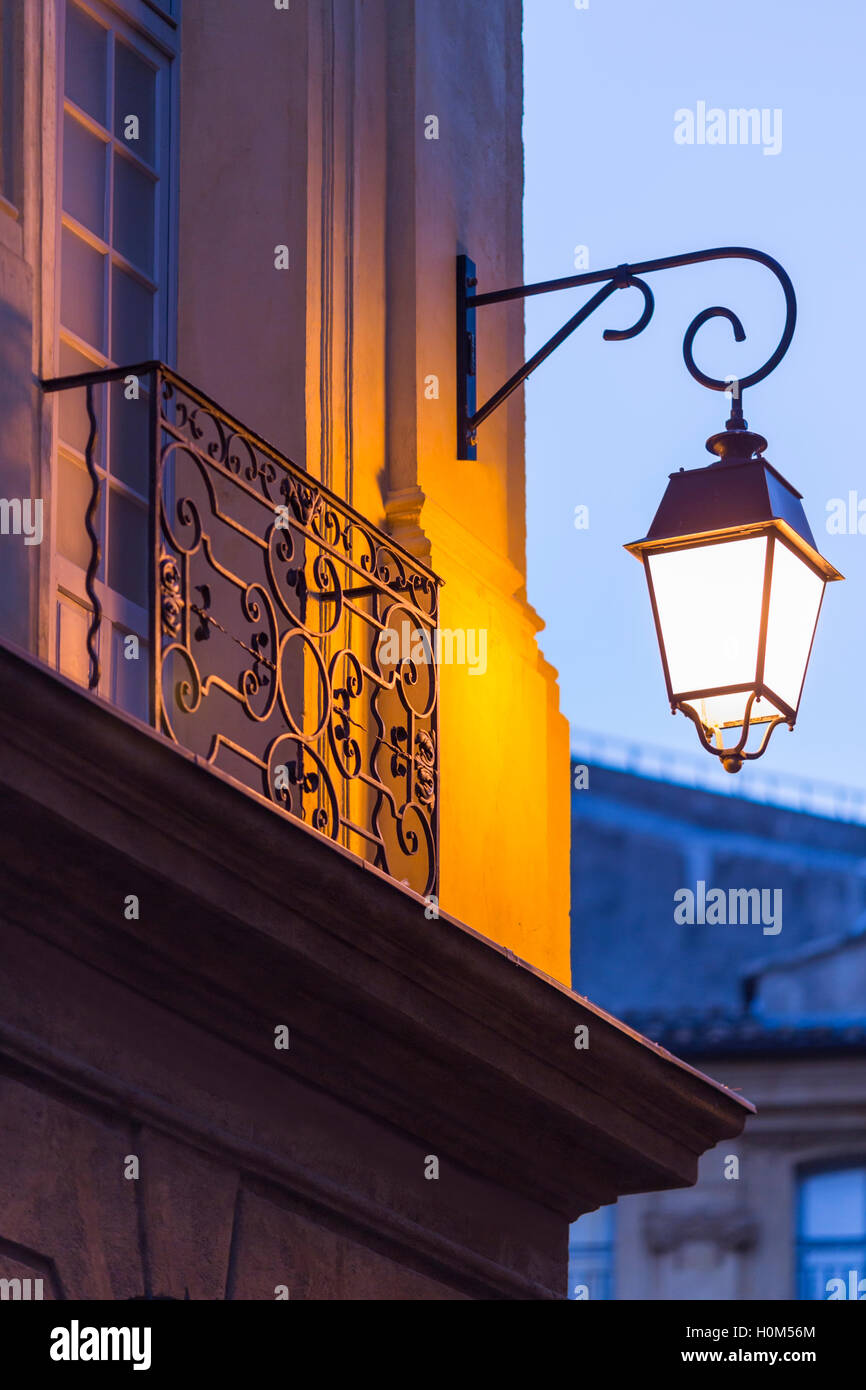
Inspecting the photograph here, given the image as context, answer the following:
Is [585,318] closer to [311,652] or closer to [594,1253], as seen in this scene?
[311,652]

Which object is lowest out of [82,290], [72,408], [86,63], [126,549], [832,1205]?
[832,1205]

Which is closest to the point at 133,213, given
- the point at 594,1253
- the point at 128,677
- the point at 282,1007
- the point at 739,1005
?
the point at 128,677

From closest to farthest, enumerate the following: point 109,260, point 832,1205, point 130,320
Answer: point 109,260 → point 130,320 → point 832,1205

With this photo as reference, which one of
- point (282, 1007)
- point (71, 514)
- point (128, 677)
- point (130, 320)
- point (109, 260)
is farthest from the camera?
point (130, 320)

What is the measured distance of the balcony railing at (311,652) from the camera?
19.6 ft

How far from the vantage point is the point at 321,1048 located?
5.98 metres

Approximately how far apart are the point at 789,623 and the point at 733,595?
0.16 metres

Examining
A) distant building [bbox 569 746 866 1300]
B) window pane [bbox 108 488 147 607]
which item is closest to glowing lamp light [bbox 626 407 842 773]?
window pane [bbox 108 488 147 607]

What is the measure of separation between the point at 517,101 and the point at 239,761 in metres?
2.89

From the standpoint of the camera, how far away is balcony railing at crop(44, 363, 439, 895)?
19.6ft

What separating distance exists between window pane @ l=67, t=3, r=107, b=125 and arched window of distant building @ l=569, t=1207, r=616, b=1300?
14.1 m

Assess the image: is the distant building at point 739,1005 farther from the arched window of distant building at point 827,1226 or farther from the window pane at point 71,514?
the window pane at point 71,514

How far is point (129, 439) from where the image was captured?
22.1 feet
